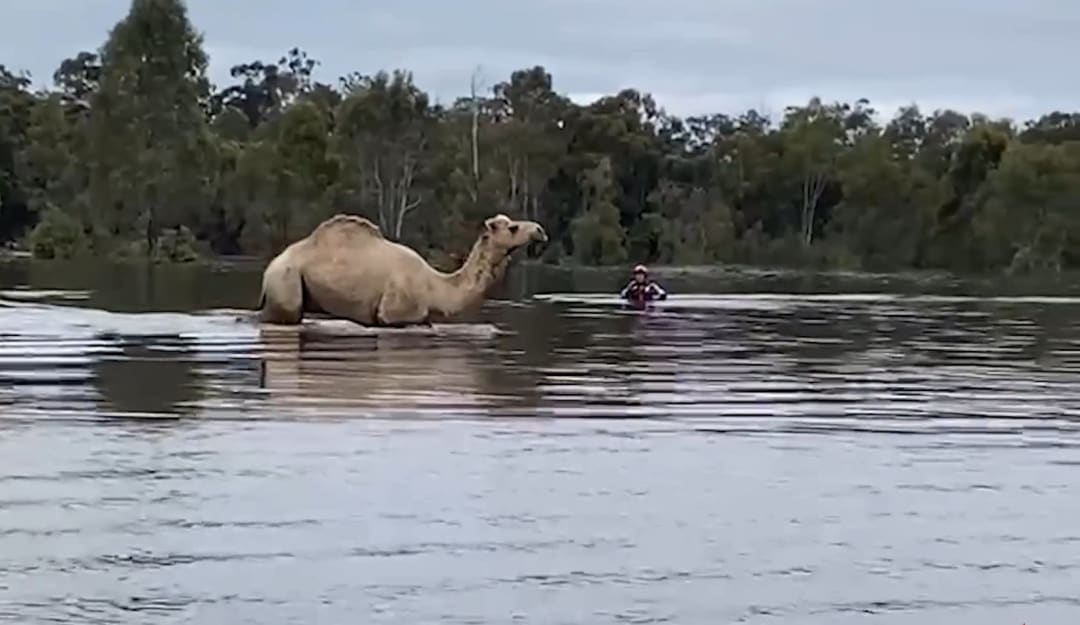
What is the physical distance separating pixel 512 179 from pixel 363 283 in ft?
185

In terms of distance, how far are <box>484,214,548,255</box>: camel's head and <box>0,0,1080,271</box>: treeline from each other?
46025 mm

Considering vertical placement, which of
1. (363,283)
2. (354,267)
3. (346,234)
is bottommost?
(363,283)

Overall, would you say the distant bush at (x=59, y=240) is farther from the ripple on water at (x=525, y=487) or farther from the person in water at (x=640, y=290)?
the ripple on water at (x=525, y=487)

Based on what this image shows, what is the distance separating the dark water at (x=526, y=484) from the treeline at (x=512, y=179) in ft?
173

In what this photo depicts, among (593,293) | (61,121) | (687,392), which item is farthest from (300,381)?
(61,121)

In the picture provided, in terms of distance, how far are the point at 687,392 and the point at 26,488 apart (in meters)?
6.79

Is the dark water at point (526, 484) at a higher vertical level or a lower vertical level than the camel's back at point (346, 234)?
lower

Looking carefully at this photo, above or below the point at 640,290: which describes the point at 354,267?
above

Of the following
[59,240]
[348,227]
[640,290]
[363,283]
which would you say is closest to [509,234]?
[348,227]

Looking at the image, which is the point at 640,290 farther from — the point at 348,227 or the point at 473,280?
the point at 348,227

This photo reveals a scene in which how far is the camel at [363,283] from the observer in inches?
879

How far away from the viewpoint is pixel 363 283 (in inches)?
880

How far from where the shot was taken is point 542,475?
10859 mm

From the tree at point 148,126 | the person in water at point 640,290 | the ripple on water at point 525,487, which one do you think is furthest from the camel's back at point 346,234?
the tree at point 148,126
